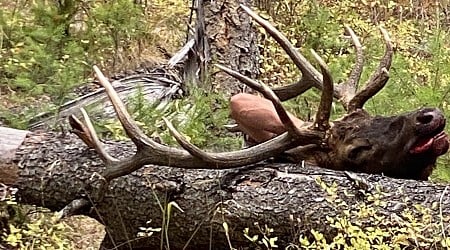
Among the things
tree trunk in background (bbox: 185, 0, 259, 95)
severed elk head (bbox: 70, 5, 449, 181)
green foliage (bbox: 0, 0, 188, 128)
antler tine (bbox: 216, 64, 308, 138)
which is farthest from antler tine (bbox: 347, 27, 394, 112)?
tree trunk in background (bbox: 185, 0, 259, 95)

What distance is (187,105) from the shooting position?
280 inches

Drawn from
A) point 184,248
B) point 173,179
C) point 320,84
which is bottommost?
point 184,248

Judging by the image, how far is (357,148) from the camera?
15.1ft

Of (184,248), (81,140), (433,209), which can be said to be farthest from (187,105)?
(433,209)

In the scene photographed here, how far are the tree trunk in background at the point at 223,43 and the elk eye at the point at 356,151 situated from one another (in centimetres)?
307

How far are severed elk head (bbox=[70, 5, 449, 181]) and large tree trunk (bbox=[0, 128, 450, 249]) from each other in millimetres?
111

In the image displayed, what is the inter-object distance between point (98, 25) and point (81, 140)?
11.5 feet

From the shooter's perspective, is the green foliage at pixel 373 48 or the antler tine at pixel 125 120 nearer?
the antler tine at pixel 125 120

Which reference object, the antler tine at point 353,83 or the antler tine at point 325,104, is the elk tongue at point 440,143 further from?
the antler tine at point 353,83

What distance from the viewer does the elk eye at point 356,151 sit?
457 cm

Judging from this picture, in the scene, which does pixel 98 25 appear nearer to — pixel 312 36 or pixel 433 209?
pixel 312 36

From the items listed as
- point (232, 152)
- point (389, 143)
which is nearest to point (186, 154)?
point (232, 152)

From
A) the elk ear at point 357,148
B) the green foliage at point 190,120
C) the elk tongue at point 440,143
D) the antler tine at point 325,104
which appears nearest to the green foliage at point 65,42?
the green foliage at point 190,120

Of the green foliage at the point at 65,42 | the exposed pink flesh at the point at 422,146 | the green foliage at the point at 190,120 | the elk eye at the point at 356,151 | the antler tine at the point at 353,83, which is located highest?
the antler tine at the point at 353,83
